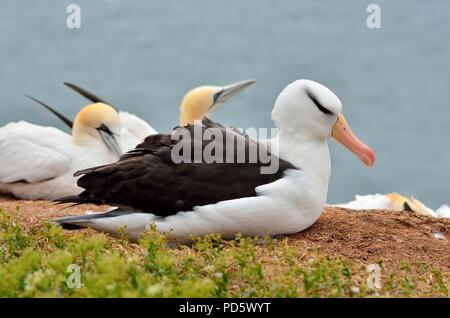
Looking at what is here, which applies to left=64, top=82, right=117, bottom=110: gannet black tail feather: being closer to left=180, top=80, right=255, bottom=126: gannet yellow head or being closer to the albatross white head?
left=180, top=80, right=255, bottom=126: gannet yellow head

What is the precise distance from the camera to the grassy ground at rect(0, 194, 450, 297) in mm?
5176

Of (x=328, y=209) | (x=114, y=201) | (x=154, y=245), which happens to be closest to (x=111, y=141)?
(x=328, y=209)

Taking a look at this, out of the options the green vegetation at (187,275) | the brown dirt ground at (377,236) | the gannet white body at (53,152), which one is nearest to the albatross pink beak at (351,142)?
the brown dirt ground at (377,236)

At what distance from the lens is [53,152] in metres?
11.7

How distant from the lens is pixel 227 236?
7.43 meters

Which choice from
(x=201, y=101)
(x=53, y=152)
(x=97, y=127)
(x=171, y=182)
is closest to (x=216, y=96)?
(x=201, y=101)

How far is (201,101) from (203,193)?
19.9 feet

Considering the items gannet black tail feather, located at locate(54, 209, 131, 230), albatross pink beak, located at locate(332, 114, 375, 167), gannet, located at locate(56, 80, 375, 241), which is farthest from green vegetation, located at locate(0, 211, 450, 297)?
albatross pink beak, located at locate(332, 114, 375, 167)

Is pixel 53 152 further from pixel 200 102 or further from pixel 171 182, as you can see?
pixel 171 182

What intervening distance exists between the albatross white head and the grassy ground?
2.35 ft

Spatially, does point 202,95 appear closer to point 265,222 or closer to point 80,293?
point 265,222

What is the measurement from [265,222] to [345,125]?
1.30 metres

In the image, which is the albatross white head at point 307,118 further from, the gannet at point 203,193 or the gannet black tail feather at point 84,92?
the gannet black tail feather at point 84,92
